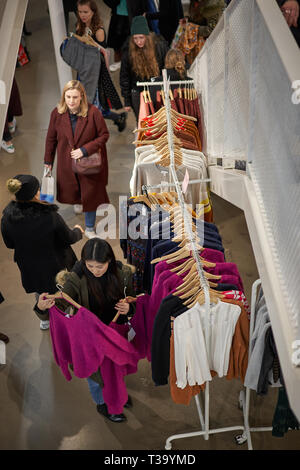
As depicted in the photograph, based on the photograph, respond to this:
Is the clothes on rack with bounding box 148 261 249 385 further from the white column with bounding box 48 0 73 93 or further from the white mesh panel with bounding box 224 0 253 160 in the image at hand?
the white column with bounding box 48 0 73 93

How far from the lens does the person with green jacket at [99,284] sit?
130 inches

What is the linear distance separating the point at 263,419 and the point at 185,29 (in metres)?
5.05

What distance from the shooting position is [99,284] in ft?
11.3

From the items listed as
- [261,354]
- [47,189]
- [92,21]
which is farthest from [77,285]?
[92,21]

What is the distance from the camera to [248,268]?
18.1 ft

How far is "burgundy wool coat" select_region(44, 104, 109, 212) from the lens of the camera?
5383 mm

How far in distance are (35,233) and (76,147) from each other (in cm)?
167

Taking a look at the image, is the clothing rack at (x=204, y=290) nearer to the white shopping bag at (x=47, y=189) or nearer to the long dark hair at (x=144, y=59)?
the white shopping bag at (x=47, y=189)

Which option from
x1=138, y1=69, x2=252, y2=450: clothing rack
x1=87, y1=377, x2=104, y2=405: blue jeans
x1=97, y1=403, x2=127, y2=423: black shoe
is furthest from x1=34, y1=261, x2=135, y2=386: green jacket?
x1=97, y1=403, x2=127, y2=423: black shoe

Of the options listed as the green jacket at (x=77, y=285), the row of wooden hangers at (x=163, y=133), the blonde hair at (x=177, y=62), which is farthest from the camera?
the blonde hair at (x=177, y=62)

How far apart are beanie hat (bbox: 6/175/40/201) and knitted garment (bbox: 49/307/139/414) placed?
3.64ft

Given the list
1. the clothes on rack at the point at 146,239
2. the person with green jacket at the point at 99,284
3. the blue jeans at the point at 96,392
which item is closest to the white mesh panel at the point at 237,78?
the clothes on rack at the point at 146,239

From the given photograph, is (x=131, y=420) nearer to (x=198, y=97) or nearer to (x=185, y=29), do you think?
(x=198, y=97)
